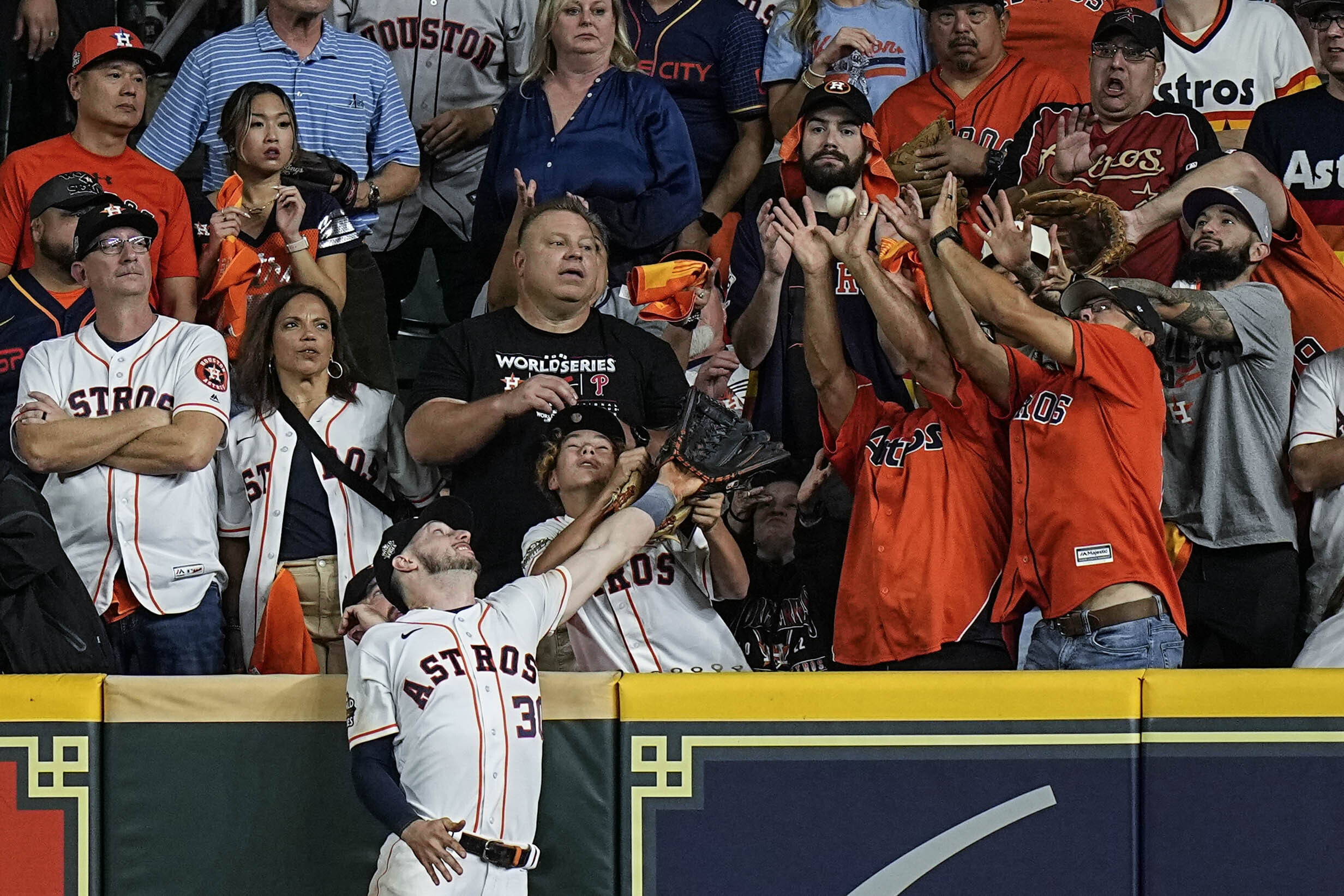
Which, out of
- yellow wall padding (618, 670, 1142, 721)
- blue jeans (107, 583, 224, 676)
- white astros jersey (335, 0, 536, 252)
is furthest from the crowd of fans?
white astros jersey (335, 0, 536, 252)

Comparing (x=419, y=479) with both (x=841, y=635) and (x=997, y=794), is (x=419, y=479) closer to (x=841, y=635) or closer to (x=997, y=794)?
(x=841, y=635)

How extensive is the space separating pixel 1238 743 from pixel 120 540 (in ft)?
12.1

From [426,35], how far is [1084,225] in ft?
11.0

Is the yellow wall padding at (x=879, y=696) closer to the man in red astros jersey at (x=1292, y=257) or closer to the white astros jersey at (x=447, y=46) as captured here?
the man in red astros jersey at (x=1292, y=257)

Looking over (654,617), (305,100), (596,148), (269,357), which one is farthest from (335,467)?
(305,100)

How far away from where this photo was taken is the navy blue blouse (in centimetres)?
738

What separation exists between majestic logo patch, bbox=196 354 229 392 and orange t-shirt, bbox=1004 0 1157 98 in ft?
12.9

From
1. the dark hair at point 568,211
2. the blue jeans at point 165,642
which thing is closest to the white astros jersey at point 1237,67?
the dark hair at point 568,211

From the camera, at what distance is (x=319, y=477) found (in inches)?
253

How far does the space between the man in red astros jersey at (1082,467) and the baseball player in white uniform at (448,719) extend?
1600 millimetres

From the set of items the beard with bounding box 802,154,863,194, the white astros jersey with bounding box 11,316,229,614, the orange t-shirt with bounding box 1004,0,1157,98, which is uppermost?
the orange t-shirt with bounding box 1004,0,1157,98

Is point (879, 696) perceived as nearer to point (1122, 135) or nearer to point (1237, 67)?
point (1122, 135)

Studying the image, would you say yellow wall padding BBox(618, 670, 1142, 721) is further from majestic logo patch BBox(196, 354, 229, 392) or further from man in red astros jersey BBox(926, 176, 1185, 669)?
majestic logo patch BBox(196, 354, 229, 392)

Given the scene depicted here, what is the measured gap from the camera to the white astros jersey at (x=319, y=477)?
6316mm
